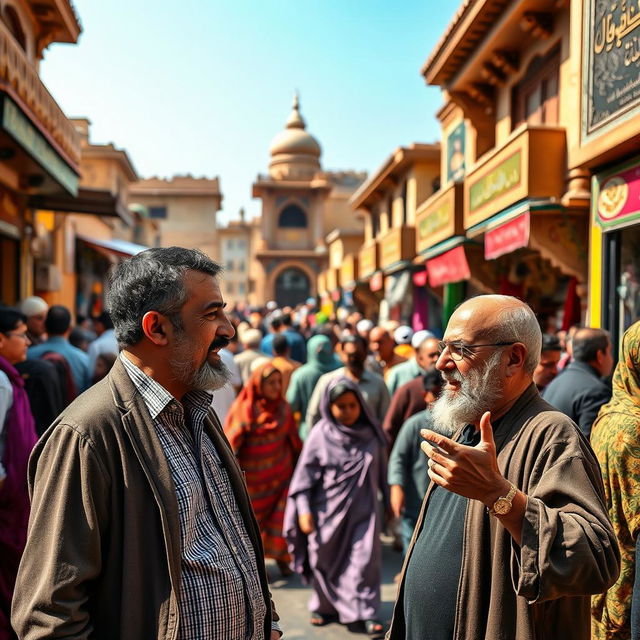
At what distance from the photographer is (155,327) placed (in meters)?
1.84

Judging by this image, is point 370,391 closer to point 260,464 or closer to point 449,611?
point 260,464

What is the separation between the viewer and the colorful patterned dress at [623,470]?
96.7 inches

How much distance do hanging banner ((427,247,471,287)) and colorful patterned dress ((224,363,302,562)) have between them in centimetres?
573

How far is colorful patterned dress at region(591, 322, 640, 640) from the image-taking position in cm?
246

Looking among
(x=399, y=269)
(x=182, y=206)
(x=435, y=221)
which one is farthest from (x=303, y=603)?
(x=182, y=206)

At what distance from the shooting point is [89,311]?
1923 cm

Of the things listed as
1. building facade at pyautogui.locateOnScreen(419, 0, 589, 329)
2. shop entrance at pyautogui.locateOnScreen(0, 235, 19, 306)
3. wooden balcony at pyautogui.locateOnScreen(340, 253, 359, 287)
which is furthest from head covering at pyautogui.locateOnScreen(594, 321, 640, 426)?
wooden balcony at pyautogui.locateOnScreen(340, 253, 359, 287)

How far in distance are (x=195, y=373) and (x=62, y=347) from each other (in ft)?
13.8

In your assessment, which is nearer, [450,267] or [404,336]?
[404,336]

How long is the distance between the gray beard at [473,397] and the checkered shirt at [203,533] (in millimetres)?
724

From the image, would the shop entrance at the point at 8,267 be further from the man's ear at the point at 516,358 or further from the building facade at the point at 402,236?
the man's ear at the point at 516,358

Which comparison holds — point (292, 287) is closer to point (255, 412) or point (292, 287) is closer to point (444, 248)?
point (444, 248)

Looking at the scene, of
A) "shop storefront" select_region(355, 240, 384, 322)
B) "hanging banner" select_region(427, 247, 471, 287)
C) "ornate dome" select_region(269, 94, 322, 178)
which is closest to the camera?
"hanging banner" select_region(427, 247, 471, 287)

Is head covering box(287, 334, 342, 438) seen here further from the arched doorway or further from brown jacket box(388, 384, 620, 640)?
the arched doorway
